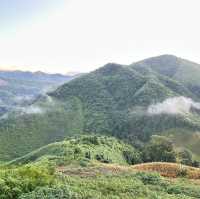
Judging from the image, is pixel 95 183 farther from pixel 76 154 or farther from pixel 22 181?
pixel 76 154

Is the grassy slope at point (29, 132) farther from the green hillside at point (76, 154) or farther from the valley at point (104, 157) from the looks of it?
the green hillside at point (76, 154)

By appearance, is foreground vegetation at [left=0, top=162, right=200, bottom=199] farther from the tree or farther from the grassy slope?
the grassy slope

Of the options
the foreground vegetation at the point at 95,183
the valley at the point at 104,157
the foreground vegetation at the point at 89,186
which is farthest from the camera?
the valley at the point at 104,157

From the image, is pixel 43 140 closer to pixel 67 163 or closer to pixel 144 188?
pixel 67 163

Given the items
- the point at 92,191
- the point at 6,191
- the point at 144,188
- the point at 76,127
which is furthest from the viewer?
the point at 76,127

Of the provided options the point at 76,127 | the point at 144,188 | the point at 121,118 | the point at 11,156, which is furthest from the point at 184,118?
the point at 144,188

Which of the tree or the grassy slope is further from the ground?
the tree

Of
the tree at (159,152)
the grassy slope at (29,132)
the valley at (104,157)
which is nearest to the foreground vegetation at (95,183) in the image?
the valley at (104,157)

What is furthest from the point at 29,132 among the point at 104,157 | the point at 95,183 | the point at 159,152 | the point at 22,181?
the point at 22,181

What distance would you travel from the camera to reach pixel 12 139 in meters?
170

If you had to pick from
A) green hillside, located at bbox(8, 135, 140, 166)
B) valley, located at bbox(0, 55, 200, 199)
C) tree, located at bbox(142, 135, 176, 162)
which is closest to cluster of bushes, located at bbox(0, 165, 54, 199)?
valley, located at bbox(0, 55, 200, 199)

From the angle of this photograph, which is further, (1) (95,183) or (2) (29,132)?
(2) (29,132)

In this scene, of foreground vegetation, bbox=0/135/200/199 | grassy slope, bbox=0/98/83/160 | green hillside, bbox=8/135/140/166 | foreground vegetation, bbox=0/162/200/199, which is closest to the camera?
foreground vegetation, bbox=0/162/200/199

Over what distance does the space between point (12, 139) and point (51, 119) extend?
3264 centimetres
